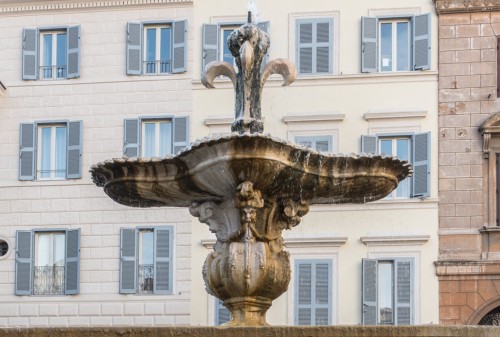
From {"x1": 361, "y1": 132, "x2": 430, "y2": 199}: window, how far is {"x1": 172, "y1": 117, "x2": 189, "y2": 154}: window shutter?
4073 mm

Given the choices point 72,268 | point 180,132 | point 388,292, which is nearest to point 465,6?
point 388,292

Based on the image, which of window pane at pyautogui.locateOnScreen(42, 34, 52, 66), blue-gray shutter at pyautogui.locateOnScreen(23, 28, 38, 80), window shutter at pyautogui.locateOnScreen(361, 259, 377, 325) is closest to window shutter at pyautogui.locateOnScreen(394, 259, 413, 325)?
window shutter at pyautogui.locateOnScreen(361, 259, 377, 325)

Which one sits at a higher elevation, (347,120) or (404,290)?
(347,120)

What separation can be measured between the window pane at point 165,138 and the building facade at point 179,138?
0.12 ft

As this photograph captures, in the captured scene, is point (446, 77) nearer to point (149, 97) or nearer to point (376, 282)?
point (376, 282)

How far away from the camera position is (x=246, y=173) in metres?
13.5

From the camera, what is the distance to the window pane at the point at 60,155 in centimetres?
3152

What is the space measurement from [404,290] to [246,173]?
54.7ft

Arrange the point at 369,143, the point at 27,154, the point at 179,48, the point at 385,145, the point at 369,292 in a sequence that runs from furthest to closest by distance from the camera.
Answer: the point at 27,154 → the point at 179,48 → the point at 385,145 → the point at 369,143 → the point at 369,292

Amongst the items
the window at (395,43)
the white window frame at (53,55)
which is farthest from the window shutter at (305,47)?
the white window frame at (53,55)

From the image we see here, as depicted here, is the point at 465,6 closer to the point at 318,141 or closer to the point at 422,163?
the point at 422,163

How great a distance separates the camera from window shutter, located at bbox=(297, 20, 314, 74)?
102 feet

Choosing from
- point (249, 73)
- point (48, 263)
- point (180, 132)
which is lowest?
point (48, 263)

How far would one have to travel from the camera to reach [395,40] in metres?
30.6
